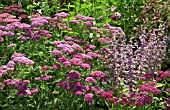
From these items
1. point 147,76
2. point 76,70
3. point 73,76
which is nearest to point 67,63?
point 73,76

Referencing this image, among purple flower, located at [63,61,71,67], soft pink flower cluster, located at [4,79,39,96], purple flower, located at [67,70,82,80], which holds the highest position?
purple flower, located at [63,61,71,67]

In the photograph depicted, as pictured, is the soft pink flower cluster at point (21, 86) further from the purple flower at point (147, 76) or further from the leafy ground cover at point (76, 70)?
the purple flower at point (147, 76)

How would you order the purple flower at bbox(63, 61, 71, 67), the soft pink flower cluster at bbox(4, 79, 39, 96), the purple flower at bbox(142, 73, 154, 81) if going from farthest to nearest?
1. the purple flower at bbox(142, 73, 154, 81)
2. the purple flower at bbox(63, 61, 71, 67)
3. the soft pink flower cluster at bbox(4, 79, 39, 96)

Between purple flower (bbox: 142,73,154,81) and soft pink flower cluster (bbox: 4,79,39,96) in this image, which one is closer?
soft pink flower cluster (bbox: 4,79,39,96)

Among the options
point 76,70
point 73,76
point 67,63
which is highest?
point 67,63

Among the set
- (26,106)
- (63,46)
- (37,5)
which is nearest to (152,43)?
(63,46)

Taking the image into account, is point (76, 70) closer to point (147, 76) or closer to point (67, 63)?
point (67, 63)

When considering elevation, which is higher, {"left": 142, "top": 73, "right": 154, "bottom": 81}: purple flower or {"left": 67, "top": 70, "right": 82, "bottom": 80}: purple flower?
{"left": 67, "top": 70, "right": 82, "bottom": 80}: purple flower

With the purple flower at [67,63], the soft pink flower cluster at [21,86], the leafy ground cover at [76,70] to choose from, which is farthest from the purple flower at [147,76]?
the soft pink flower cluster at [21,86]

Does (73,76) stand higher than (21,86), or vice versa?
(73,76)

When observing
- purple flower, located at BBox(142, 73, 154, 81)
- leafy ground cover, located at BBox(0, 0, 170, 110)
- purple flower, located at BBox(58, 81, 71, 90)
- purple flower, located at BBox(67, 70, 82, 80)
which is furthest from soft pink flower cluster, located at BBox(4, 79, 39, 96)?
purple flower, located at BBox(142, 73, 154, 81)

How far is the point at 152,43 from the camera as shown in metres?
5.65

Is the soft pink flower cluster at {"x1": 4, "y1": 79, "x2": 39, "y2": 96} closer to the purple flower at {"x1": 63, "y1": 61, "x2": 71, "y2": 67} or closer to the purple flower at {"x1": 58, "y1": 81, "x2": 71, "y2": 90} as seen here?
the purple flower at {"x1": 58, "y1": 81, "x2": 71, "y2": 90}

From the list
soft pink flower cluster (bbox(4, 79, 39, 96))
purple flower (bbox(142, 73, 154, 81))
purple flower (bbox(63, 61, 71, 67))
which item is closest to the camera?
soft pink flower cluster (bbox(4, 79, 39, 96))
